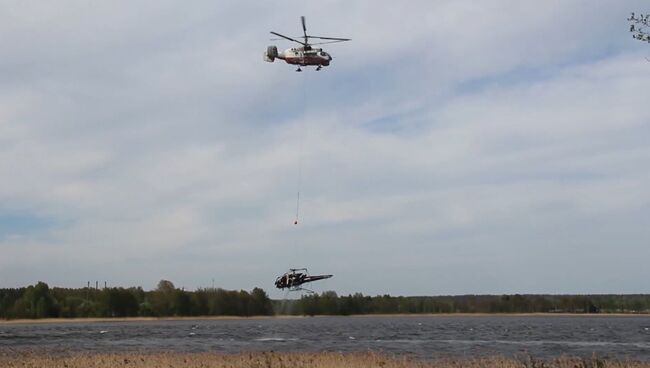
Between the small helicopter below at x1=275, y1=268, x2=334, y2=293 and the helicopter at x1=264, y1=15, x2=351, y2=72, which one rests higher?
the helicopter at x1=264, y1=15, x2=351, y2=72

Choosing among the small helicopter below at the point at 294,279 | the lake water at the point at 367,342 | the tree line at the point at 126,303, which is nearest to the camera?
the small helicopter below at the point at 294,279

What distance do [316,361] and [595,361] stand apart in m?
13.2

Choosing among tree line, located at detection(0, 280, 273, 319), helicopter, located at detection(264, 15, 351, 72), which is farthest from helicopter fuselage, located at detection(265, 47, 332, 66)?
tree line, located at detection(0, 280, 273, 319)

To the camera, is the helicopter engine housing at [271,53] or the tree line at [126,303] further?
the tree line at [126,303]

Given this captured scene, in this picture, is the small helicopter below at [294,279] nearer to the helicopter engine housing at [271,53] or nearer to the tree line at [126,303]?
the helicopter engine housing at [271,53]

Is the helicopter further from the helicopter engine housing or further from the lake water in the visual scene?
the lake water

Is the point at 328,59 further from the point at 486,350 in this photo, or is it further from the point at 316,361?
the point at 486,350

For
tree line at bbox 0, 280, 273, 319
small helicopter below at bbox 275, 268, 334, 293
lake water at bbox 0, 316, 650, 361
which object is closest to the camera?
small helicopter below at bbox 275, 268, 334, 293

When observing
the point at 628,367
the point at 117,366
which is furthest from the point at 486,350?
the point at 117,366

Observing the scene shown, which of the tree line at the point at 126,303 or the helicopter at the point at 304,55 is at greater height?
the helicopter at the point at 304,55

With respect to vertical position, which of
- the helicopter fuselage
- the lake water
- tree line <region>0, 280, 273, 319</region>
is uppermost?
the helicopter fuselage

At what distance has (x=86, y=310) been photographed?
179875 millimetres

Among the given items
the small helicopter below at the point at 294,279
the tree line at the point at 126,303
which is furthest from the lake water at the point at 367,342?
the tree line at the point at 126,303

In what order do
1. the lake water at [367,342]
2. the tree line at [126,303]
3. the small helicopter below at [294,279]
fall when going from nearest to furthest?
the small helicopter below at [294,279] → the lake water at [367,342] → the tree line at [126,303]
